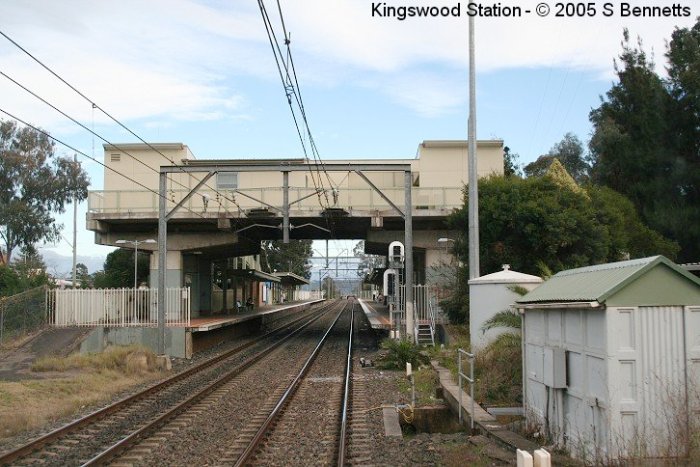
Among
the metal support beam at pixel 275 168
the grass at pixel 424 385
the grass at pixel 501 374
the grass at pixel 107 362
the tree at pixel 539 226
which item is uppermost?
the metal support beam at pixel 275 168

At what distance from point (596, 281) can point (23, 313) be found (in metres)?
23.0

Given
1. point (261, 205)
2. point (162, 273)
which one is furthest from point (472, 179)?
point (261, 205)

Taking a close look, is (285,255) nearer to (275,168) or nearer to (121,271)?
(121,271)

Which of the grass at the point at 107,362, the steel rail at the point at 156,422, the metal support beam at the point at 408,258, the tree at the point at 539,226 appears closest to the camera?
the steel rail at the point at 156,422

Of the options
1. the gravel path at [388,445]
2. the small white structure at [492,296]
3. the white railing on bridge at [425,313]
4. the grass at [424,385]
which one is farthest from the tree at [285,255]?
the gravel path at [388,445]

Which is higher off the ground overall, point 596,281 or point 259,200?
point 259,200

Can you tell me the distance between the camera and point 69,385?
16.6 metres

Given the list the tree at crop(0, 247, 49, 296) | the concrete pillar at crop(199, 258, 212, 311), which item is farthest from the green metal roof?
the concrete pillar at crop(199, 258, 212, 311)

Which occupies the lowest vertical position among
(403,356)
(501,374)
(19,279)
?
(403,356)

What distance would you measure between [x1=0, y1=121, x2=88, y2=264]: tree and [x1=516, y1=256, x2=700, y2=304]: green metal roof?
5102cm

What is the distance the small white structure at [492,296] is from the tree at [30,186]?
148ft

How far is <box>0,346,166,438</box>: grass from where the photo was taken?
12992mm

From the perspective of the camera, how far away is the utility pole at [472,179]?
1903 cm

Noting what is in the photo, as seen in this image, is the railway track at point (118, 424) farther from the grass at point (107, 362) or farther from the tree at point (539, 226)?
the tree at point (539, 226)
